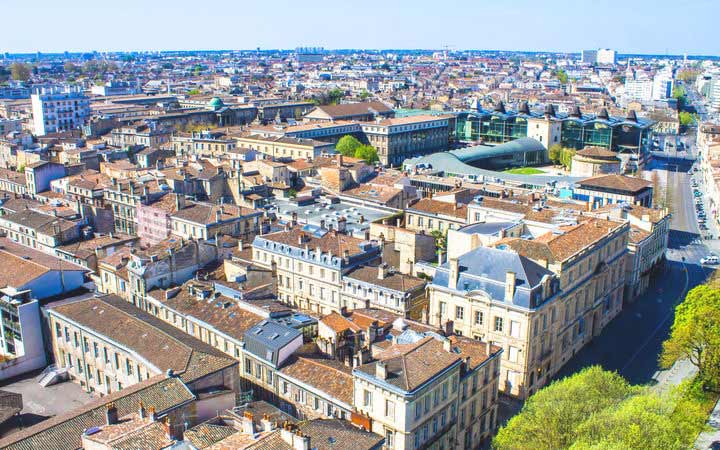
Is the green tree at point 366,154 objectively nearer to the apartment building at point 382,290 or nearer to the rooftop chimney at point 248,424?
the apartment building at point 382,290

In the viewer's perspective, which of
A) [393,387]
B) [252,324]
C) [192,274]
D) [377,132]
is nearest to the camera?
[393,387]

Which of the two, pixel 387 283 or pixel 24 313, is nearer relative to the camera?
pixel 24 313

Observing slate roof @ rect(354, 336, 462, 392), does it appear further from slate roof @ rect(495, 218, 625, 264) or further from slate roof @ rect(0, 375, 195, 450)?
slate roof @ rect(495, 218, 625, 264)

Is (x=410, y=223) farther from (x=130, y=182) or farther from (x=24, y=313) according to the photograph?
(x=24, y=313)

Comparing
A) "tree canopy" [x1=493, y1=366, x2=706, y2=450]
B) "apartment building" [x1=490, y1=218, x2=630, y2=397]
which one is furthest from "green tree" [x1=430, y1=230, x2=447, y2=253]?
"tree canopy" [x1=493, y1=366, x2=706, y2=450]

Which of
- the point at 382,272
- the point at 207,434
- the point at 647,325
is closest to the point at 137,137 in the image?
the point at 382,272

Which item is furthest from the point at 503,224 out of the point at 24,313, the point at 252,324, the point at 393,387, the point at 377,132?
the point at 377,132
